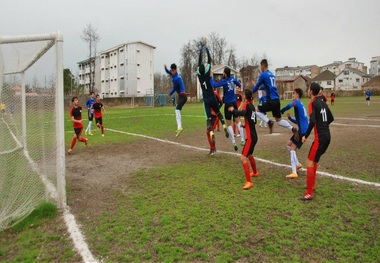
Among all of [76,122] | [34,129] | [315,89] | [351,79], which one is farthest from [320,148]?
[351,79]

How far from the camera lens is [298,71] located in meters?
137

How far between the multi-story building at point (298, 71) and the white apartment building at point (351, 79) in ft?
60.8

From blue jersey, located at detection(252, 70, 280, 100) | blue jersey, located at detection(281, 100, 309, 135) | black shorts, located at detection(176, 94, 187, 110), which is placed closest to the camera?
blue jersey, located at detection(281, 100, 309, 135)

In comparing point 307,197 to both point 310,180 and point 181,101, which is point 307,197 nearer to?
point 310,180

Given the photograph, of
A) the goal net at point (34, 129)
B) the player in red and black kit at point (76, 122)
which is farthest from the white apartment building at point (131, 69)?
the goal net at point (34, 129)

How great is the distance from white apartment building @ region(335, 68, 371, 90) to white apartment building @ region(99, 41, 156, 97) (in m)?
71.9

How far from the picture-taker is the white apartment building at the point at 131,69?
71438 mm

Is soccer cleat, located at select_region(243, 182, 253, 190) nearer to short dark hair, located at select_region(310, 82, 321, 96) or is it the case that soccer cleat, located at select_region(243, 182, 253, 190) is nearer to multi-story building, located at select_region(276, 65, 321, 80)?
short dark hair, located at select_region(310, 82, 321, 96)

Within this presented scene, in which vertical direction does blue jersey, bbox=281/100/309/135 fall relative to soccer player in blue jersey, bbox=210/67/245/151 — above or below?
below

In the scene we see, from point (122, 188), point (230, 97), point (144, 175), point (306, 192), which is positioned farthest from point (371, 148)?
point (122, 188)

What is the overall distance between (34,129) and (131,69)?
6581 cm

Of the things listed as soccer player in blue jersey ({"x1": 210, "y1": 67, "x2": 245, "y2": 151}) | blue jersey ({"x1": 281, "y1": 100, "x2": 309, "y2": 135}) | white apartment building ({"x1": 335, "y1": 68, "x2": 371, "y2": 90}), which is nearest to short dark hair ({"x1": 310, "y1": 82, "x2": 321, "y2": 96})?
blue jersey ({"x1": 281, "y1": 100, "x2": 309, "y2": 135})

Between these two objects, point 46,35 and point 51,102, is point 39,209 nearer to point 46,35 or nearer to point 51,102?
point 51,102

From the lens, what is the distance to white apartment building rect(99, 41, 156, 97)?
2813 inches
